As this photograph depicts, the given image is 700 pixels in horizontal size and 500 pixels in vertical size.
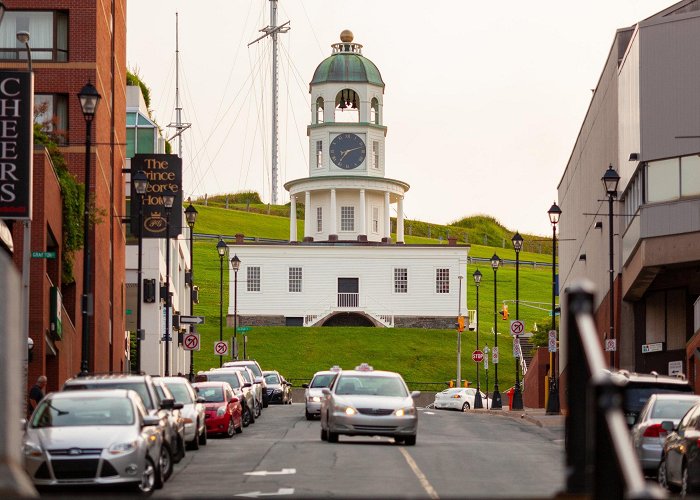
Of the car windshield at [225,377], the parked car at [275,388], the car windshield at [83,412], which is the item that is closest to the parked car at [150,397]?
the car windshield at [83,412]

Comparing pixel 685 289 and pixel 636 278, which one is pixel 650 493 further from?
pixel 685 289

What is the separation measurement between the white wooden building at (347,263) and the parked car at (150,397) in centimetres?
7972

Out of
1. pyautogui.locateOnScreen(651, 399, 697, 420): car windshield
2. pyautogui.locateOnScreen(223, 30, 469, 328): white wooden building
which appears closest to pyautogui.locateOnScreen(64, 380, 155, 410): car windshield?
pyautogui.locateOnScreen(651, 399, 697, 420): car windshield

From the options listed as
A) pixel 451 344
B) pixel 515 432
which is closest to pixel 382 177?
pixel 451 344

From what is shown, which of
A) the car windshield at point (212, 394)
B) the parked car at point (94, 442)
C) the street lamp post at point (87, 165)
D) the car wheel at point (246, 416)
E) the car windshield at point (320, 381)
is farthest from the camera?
the car windshield at point (320, 381)

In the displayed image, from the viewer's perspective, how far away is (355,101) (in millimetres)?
108250

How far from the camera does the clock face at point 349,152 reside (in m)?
108

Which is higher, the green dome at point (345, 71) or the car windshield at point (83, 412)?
the green dome at point (345, 71)

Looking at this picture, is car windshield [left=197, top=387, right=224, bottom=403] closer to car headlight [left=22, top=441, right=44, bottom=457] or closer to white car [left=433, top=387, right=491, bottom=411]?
car headlight [left=22, top=441, right=44, bottom=457]

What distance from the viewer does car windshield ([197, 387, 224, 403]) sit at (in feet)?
114

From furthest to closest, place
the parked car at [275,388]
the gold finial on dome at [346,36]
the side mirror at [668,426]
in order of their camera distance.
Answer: the gold finial on dome at [346,36] < the parked car at [275,388] < the side mirror at [668,426]

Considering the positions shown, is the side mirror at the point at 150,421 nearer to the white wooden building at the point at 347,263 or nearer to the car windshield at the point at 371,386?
the car windshield at the point at 371,386

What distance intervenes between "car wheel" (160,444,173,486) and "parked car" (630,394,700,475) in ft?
23.7

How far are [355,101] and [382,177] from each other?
19.4 ft
